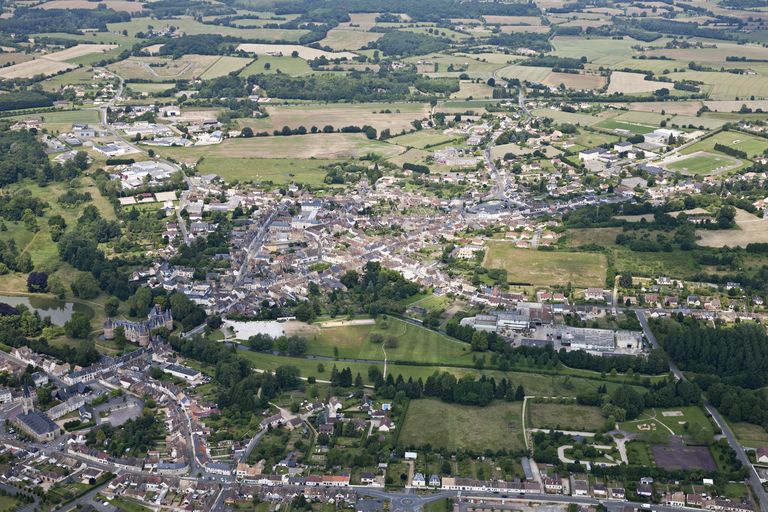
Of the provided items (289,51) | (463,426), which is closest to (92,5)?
(289,51)

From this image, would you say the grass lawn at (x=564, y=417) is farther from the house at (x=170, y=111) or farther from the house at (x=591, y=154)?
the house at (x=170, y=111)

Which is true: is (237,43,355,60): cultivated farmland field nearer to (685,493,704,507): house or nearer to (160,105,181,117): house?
(160,105,181,117): house

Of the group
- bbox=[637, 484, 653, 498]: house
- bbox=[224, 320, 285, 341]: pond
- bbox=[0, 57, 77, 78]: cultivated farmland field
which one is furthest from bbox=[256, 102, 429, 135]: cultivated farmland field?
bbox=[637, 484, 653, 498]: house

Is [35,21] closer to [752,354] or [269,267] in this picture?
[269,267]

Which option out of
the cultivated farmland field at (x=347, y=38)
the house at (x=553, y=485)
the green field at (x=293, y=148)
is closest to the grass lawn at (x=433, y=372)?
the house at (x=553, y=485)

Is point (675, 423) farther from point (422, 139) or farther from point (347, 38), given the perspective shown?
point (347, 38)
